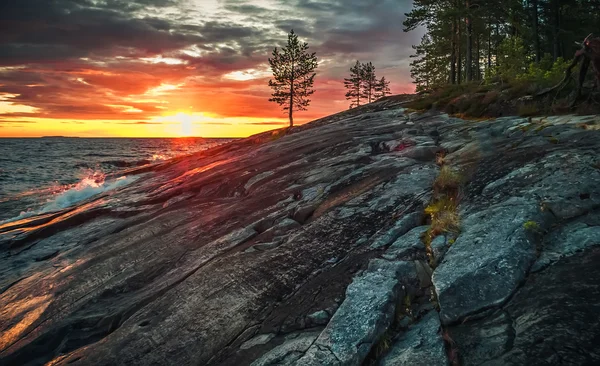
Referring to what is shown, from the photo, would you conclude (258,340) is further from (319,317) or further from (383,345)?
(383,345)

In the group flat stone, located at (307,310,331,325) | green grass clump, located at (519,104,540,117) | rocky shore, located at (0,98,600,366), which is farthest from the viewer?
green grass clump, located at (519,104,540,117)

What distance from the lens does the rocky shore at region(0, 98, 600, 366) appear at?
4.75m

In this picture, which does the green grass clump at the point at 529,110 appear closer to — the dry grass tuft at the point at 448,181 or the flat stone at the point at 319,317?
the dry grass tuft at the point at 448,181

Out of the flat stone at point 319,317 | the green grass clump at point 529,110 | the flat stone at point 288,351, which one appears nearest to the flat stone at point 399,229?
the flat stone at point 319,317

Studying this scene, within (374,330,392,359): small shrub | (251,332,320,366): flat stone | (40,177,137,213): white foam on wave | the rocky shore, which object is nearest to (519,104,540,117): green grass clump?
the rocky shore

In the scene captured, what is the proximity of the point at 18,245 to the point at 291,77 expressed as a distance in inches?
1860

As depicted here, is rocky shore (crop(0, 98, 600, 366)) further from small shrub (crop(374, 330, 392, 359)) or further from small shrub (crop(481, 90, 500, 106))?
small shrub (crop(481, 90, 500, 106))

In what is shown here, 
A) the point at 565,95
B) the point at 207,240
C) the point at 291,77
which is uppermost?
the point at 291,77

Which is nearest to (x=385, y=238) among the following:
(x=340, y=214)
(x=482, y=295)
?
(x=340, y=214)

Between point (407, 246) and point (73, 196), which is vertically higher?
point (407, 246)

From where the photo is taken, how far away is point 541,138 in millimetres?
9898

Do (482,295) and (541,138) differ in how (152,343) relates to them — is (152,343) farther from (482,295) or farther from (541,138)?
(541,138)

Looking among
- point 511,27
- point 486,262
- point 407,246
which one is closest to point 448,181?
point 407,246

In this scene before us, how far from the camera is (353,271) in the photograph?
656cm
